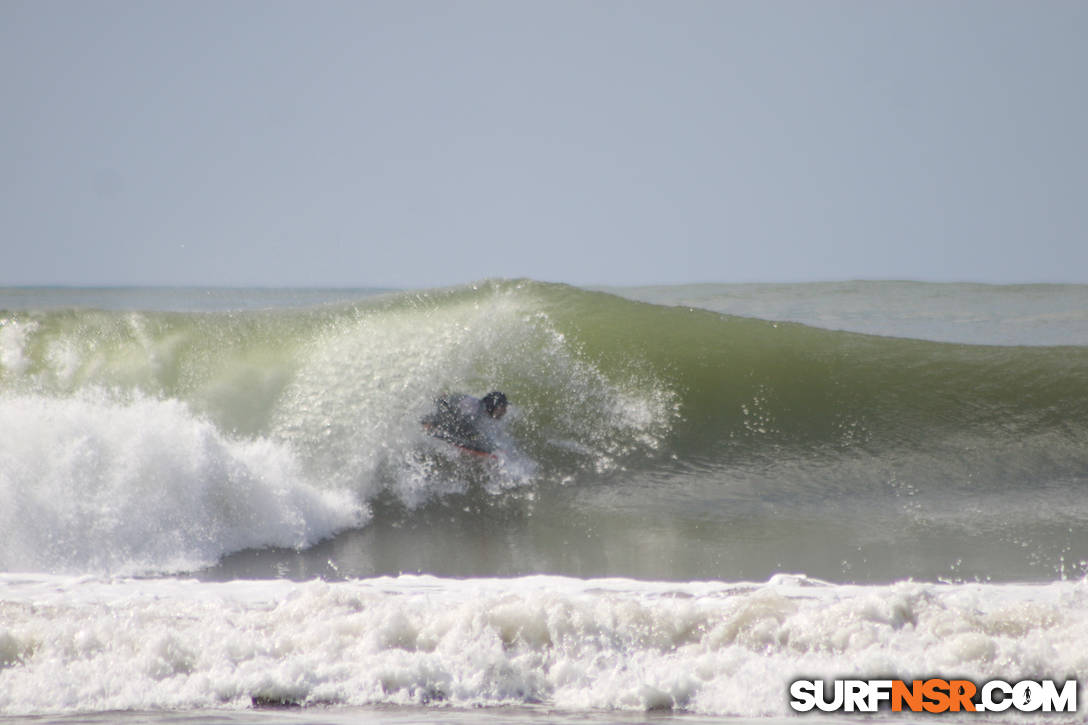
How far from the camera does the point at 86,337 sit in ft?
Result: 29.7

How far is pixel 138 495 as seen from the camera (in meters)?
5.72

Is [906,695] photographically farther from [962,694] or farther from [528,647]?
[528,647]

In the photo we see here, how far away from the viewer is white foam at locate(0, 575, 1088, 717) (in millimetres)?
2844

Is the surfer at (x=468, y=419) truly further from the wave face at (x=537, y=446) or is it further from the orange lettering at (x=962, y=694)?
the orange lettering at (x=962, y=694)

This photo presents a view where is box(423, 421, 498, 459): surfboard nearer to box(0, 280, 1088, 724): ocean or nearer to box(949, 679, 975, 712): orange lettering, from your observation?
box(0, 280, 1088, 724): ocean

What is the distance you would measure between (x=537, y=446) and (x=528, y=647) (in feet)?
12.7

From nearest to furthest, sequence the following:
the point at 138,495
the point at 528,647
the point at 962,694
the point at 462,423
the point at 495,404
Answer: the point at 962,694
the point at 528,647
the point at 138,495
the point at 462,423
the point at 495,404

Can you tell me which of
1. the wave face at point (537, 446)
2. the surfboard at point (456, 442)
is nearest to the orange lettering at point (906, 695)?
the wave face at point (537, 446)

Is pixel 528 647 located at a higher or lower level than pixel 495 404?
lower

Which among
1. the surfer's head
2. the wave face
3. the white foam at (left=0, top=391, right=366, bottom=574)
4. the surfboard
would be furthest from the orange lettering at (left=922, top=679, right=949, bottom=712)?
the surfer's head

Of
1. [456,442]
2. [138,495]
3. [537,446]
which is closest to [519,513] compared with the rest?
[537,446]

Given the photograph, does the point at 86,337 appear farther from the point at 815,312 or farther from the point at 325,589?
the point at 815,312

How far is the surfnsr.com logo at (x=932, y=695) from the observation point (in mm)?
2664

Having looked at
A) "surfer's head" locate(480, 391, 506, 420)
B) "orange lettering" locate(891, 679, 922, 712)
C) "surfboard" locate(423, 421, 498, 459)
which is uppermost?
"surfer's head" locate(480, 391, 506, 420)
